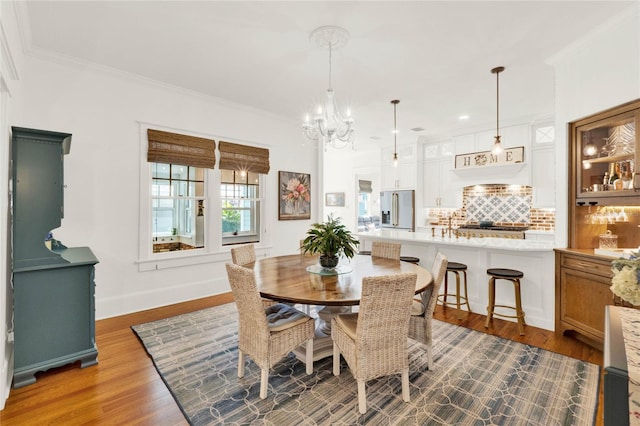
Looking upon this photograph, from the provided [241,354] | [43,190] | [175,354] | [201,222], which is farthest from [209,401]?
[201,222]

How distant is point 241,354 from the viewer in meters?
2.35

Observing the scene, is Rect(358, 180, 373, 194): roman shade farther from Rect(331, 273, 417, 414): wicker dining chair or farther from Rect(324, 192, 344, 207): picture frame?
Rect(331, 273, 417, 414): wicker dining chair

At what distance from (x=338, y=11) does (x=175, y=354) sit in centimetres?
326

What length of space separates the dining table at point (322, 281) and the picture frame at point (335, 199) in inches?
228

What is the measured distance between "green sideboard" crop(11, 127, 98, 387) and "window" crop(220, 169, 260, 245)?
7.58ft

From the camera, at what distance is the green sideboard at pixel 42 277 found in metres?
2.25

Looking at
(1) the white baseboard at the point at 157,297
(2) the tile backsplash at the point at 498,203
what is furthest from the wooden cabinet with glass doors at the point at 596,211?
(1) the white baseboard at the point at 157,297

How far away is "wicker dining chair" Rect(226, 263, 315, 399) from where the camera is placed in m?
2.06

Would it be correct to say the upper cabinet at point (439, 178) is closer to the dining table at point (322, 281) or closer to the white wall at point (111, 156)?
the dining table at point (322, 281)

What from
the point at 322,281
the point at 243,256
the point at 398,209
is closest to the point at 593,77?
the point at 322,281

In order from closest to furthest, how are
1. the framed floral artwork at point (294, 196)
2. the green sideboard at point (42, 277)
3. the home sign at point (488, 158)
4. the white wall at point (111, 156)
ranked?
1. the green sideboard at point (42, 277)
2. the white wall at point (111, 156)
3. the framed floral artwork at point (294, 196)
4. the home sign at point (488, 158)

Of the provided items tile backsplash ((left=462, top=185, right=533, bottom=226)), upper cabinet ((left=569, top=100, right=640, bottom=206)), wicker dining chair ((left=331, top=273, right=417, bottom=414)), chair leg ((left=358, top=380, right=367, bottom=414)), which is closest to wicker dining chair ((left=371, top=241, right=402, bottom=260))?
wicker dining chair ((left=331, top=273, right=417, bottom=414))

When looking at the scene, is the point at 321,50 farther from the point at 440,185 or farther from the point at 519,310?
the point at 440,185

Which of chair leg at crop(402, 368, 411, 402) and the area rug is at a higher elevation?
chair leg at crop(402, 368, 411, 402)
